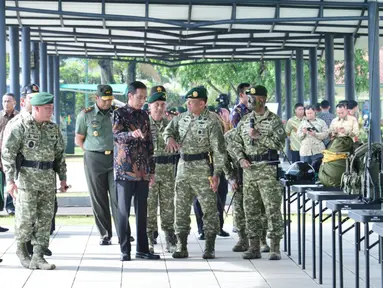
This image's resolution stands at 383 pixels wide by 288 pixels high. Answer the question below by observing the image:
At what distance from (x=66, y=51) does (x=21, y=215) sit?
74.5 ft

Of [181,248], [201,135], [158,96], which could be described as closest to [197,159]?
[201,135]

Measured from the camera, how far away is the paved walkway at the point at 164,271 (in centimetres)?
998

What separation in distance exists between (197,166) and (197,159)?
0.08 meters

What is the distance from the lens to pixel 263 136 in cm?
1153

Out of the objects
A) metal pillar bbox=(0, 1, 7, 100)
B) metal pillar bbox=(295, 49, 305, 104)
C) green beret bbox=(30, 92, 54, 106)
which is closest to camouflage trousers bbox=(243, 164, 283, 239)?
green beret bbox=(30, 92, 54, 106)

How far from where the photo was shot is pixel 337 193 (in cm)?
953

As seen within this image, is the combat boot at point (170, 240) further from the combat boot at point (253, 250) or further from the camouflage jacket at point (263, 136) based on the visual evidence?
the camouflage jacket at point (263, 136)

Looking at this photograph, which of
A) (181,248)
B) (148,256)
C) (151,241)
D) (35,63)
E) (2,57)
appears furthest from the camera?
(35,63)

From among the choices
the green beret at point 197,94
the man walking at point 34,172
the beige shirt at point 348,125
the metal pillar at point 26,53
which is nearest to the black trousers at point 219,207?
the green beret at point 197,94

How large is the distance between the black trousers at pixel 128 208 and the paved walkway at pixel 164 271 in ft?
0.85

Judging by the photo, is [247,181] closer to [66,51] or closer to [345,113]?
[345,113]

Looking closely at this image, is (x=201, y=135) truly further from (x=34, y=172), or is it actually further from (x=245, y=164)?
(x=34, y=172)

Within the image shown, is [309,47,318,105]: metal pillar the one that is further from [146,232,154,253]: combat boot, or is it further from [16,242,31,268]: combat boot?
[16,242,31,268]: combat boot

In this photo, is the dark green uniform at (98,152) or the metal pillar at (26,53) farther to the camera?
the metal pillar at (26,53)
